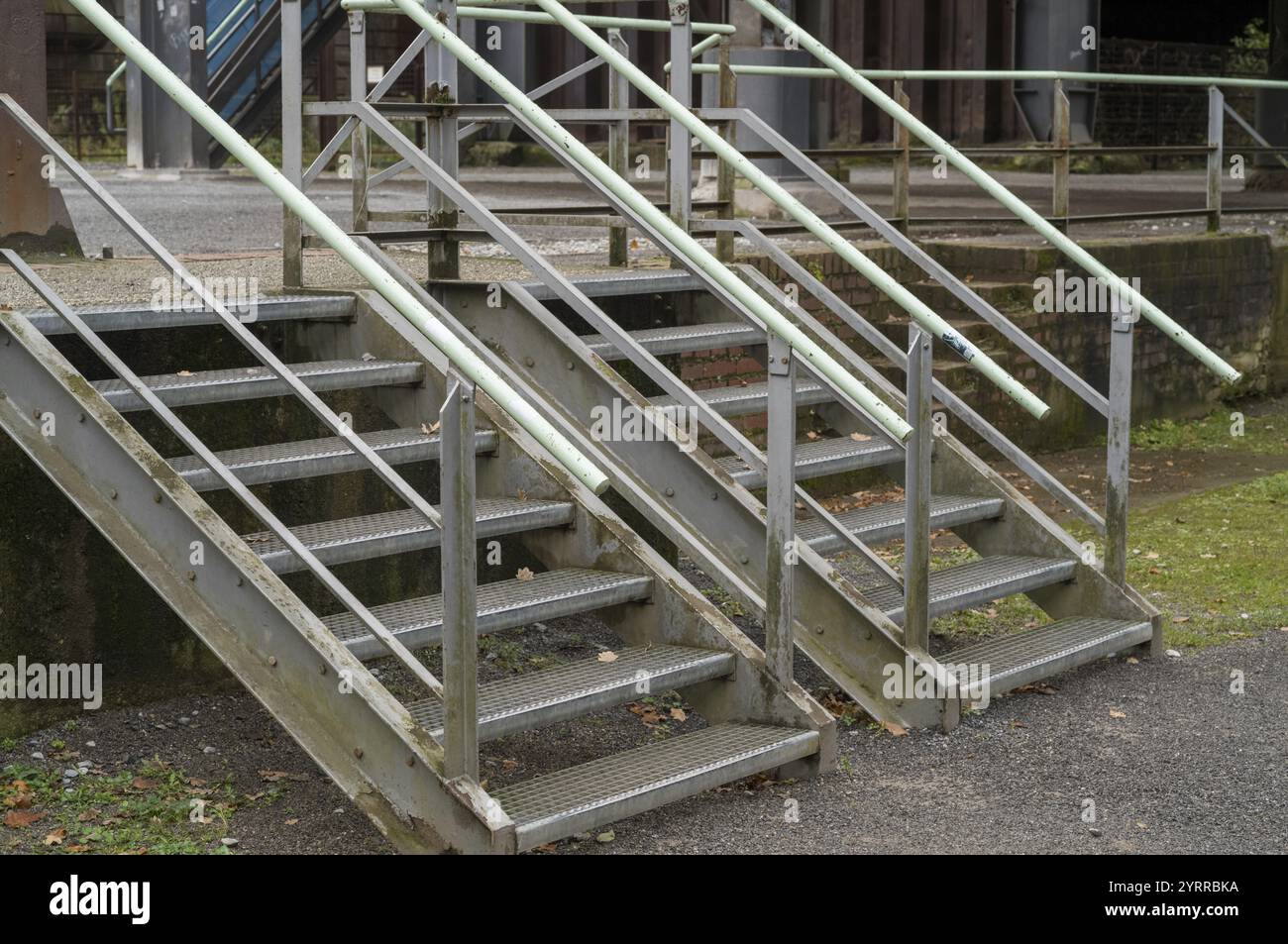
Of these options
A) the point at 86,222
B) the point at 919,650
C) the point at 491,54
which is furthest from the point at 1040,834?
the point at 491,54

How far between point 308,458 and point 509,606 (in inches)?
30.0

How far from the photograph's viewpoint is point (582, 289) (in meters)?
6.54

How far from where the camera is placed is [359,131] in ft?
21.0

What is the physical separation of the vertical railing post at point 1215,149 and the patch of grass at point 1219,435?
1252mm

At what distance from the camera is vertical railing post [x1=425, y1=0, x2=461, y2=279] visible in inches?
250

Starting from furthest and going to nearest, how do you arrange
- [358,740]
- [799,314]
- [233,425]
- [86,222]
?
[86,222], [799,314], [233,425], [358,740]

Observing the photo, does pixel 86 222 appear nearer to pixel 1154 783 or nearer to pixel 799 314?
pixel 799 314

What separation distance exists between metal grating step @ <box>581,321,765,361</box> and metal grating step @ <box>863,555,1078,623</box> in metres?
1.08

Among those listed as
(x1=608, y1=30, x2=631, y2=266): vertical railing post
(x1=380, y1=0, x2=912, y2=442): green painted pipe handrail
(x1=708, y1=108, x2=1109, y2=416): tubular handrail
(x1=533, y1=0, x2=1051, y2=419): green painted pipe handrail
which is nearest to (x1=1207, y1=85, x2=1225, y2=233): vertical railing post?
(x1=708, y1=108, x2=1109, y2=416): tubular handrail

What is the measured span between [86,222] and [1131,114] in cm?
1716

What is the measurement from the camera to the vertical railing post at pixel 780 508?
4887 millimetres

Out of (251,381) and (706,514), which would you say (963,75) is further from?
(251,381)

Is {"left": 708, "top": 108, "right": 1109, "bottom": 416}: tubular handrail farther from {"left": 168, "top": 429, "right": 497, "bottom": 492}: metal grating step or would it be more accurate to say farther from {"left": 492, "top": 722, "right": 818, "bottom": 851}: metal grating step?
{"left": 492, "top": 722, "right": 818, "bottom": 851}: metal grating step

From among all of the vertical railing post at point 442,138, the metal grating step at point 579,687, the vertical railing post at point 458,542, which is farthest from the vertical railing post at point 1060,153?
the vertical railing post at point 458,542
